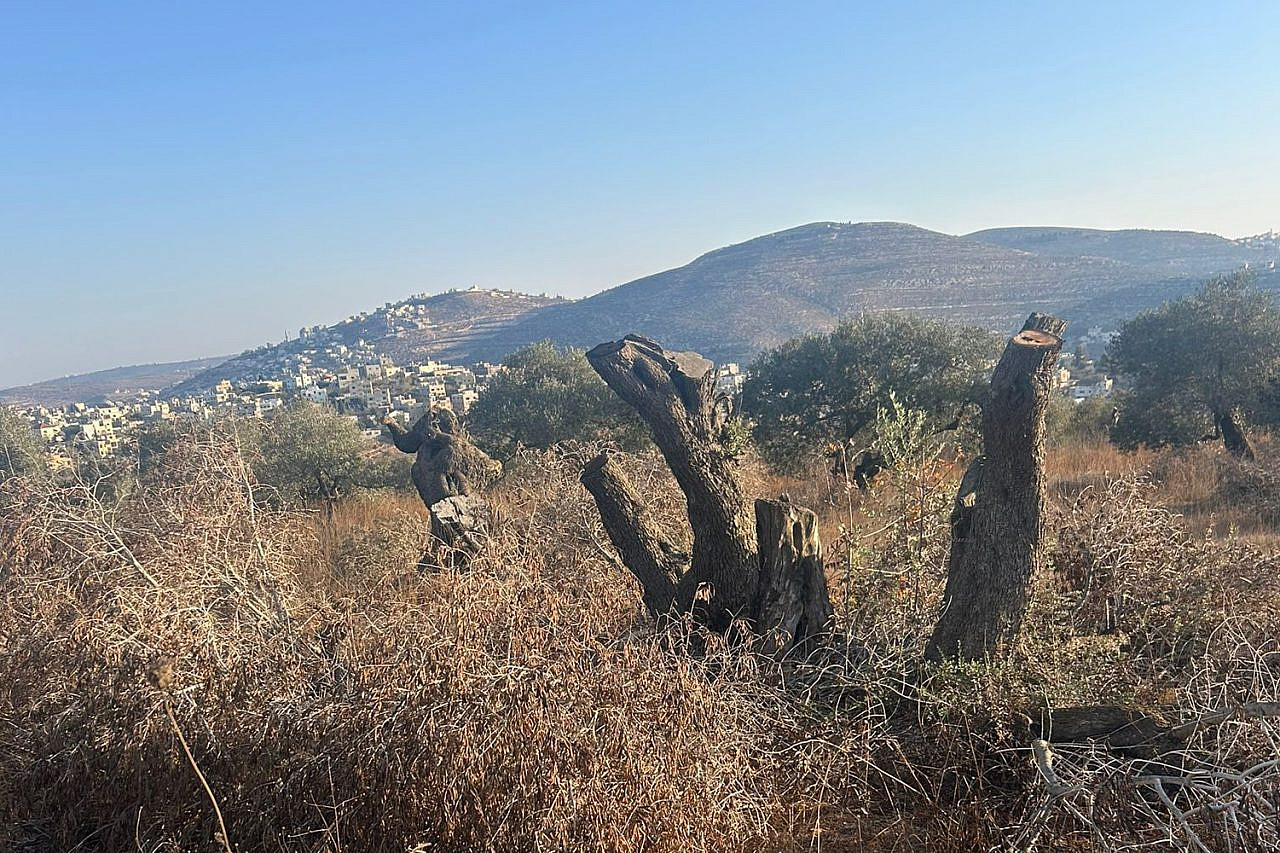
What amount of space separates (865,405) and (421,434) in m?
7.39

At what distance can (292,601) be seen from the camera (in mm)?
5293

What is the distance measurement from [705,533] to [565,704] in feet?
7.75

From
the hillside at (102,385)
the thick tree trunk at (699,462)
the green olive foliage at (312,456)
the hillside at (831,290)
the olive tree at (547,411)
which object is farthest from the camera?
Result: the hillside at (102,385)

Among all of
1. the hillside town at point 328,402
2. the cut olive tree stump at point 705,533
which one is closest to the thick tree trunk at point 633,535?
the cut olive tree stump at point 705,533

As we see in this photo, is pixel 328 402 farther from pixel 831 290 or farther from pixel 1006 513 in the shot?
pixel 831 290

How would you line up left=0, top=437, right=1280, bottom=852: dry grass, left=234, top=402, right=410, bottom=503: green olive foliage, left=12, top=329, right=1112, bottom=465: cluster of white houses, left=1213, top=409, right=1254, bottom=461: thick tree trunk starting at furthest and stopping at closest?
left=12, top=329, right=1112, bottom=465: cluster of white houses < left=234, top=402, right=410, bottom=503: green olive foliage < left=1213, top=409, right=1254, bottom=461: thick tree trunk < left=0, top=437, right=1280, bottom=852: dry grass

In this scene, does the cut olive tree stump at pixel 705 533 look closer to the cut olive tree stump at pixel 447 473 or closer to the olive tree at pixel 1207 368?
the cut olive tree stump at pixel 447 473

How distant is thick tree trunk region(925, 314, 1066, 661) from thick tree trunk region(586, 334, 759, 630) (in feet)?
4.14

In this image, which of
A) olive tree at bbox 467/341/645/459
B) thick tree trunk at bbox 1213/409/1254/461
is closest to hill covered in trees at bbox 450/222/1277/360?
olive tree at bbox 467/341/645/459

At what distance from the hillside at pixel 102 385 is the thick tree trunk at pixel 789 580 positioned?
61285 millimetres

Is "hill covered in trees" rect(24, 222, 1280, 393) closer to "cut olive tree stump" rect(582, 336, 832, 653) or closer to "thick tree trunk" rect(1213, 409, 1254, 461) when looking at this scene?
"thick tree trunk" rect(1213, 409, 1254, 461)

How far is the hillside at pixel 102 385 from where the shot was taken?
59.8m

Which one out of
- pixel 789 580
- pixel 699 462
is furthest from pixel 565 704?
pixel 699 462

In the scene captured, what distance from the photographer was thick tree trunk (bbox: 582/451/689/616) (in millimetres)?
5074
